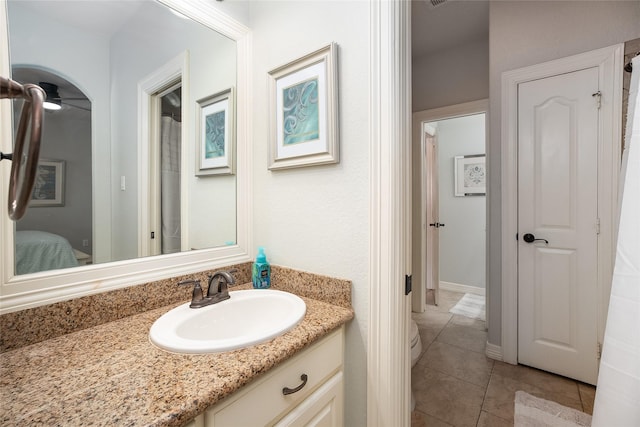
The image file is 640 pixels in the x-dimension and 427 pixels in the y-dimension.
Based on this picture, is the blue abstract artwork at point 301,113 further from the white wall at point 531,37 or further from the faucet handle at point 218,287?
the white wall at point 531,37

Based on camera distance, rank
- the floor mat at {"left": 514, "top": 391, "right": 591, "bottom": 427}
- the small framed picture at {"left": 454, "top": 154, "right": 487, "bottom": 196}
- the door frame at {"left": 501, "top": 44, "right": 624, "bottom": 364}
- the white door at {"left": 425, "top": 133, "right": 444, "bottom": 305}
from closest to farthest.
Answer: the floor mat at {"left": 514, "top": 391, "right": 591, "bottom": 427} < the door frame at {"left": 501, "top": 44, "right": 624, "bottom": 364} < the white door at {"left": 425, "top": 133, "right": 444, "bottom": 305} < the small framed picture at {"left": 454, "top": 154, "right": 487, "bottom": 196}

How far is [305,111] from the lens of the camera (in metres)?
1.15

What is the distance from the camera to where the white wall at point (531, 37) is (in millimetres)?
1651

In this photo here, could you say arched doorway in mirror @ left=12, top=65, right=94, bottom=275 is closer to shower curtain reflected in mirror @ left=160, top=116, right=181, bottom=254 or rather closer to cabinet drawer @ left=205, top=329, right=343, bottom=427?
shower curtain reflected in mirror @ left=160, top=116, right=181, bottom=254

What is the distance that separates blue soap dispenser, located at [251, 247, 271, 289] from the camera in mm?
1230

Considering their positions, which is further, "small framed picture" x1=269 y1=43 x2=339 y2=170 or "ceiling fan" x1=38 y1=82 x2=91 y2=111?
"small framed picture" x1=269 y1=43 x2=339 y2=170

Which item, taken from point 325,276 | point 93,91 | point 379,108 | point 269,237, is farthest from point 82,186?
point 379,108

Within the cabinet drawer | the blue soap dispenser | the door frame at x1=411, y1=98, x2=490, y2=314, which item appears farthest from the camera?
the door frame at x1=411, y1=98, x2=490, y2=314

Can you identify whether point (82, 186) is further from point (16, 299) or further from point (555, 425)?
point (555, 425)

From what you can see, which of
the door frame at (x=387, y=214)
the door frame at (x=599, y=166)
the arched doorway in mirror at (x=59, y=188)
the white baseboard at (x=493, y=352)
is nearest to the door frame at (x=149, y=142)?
the arched doorway in mirror at (x=59, y=188)

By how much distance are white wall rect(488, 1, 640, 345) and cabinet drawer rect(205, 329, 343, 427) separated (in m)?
1.79

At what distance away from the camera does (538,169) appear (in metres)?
1.90

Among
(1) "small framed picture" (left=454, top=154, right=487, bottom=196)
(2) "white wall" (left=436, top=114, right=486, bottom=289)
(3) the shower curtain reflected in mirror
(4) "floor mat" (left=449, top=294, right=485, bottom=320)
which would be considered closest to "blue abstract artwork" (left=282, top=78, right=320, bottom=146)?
(3) the shower curtain reflected in mirror

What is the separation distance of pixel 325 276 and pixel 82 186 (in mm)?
916
